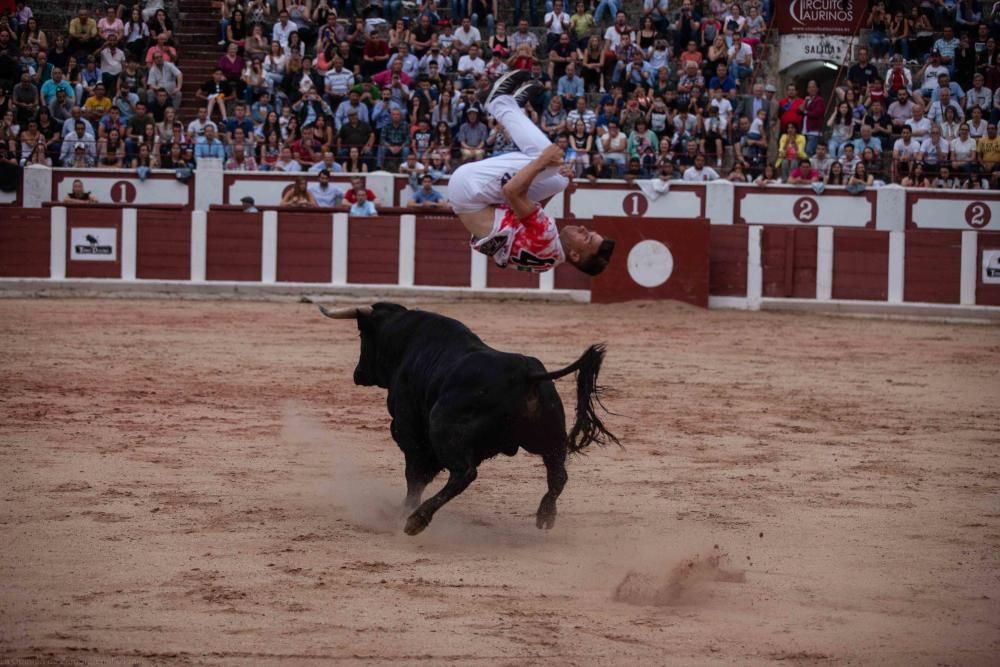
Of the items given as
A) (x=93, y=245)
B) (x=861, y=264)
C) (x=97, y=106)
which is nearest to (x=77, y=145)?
(x=97, y=106)

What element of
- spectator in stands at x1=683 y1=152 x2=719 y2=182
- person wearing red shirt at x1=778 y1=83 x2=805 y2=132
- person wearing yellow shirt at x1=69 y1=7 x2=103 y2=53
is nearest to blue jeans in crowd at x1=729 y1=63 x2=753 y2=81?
person wearing red shirt at x1=778 y1=83 x2=805 y2=132

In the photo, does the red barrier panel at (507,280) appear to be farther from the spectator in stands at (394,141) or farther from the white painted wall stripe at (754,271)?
the white painted wall stripe at (754,271)

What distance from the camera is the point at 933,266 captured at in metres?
16.1

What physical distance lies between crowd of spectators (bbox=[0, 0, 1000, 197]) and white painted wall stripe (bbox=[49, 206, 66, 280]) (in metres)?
1.67

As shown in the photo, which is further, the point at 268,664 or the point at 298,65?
the point at 298,65

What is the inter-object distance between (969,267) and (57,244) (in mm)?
10927

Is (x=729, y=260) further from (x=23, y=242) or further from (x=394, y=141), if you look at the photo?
(x=23, y=242)

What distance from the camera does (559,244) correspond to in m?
5.59

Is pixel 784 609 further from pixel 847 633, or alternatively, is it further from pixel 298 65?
pixel 298 65

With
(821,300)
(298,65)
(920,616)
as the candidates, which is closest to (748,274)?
(821,300)

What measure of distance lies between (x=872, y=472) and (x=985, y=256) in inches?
381

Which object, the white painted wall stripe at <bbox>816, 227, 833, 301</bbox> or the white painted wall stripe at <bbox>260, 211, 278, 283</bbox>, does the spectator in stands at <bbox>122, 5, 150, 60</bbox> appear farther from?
the white painted wall stripe at <bbox>816, 227, 833, 301</bbox>

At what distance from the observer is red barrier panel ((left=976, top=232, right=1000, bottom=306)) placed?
15.9 metres

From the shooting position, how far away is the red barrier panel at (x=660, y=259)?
16.2m
